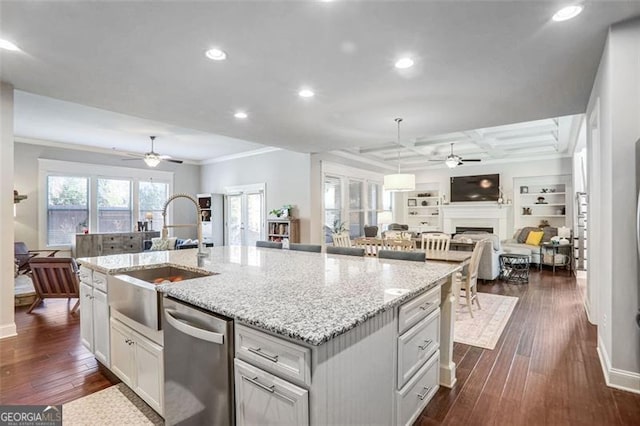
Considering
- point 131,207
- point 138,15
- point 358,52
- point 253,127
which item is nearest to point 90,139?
point 131,207

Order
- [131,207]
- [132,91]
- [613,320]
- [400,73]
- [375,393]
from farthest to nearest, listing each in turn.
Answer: [131,207] → [132,91] → [400,73] → [613,320] → [375,393]

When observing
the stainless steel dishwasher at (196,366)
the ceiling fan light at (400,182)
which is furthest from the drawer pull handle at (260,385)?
the ceiling fan light at (400,182)

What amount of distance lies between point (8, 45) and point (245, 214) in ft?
19.5

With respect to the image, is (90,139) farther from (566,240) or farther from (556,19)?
(566,240)

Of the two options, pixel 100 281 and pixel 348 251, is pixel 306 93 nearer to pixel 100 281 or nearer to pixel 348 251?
pixel 348 251

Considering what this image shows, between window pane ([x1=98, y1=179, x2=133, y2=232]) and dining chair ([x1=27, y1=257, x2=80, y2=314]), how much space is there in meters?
3.76

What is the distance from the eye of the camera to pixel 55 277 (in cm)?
411

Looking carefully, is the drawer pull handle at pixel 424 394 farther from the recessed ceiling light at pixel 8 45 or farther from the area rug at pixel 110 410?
the recessed ceiling light at pixel 8 45

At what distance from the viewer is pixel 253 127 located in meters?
4.75

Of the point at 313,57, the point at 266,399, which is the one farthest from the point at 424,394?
the point at 313,57

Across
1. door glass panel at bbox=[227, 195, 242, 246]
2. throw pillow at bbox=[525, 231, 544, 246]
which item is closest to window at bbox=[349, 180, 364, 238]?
door glass panel at bbox=[227, 195, 242, 246]

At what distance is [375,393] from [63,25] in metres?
3.05

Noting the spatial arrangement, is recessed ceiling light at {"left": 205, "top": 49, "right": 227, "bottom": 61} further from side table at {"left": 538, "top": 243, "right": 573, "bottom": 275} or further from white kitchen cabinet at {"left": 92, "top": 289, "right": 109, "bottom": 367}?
side table at {"left": 538, "top": 243, "right": 573, "bottom": 275}

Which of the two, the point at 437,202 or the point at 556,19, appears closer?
the point at 556,19
